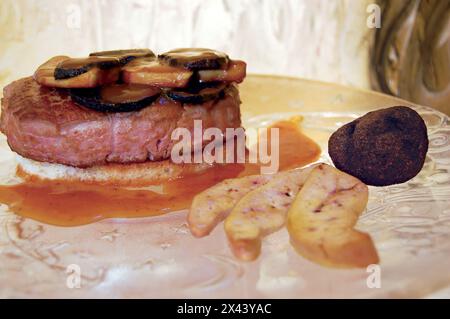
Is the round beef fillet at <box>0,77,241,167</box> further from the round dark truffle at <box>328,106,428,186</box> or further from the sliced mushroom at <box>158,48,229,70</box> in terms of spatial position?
the round dark truffle at <box>328,106,428,186</box>

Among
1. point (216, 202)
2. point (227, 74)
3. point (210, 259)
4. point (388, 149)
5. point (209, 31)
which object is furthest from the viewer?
point (209, 31)

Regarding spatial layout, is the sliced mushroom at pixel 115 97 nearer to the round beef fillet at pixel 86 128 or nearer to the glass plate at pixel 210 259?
the round beef fillet at pixel 86 128

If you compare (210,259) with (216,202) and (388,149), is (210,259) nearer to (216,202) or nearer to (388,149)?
(216,202)

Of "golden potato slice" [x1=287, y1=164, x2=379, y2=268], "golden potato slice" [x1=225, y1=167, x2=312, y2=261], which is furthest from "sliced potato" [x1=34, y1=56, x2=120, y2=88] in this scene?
"golden potato slice" [x1=287, y1=164, x2=379, y2=268]

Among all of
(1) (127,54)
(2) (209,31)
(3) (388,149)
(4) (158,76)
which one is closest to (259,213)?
(3) (388,149)

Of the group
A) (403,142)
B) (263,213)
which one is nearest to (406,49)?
(403,142)
